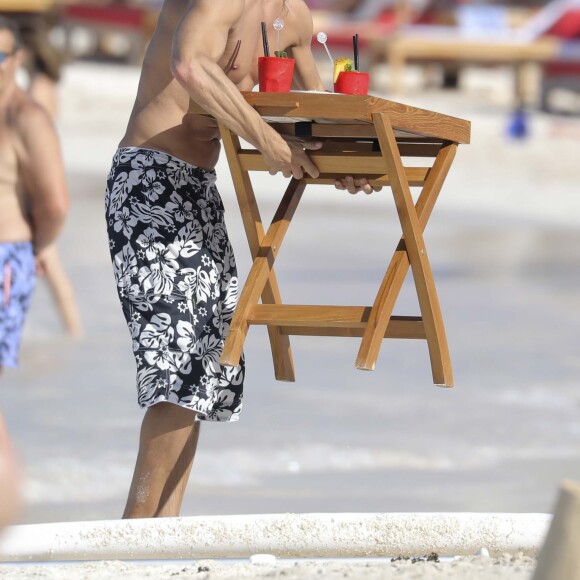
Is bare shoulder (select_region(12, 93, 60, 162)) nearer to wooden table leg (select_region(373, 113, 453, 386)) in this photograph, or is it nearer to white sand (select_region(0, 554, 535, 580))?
wooden table leg (select_region(373, 113, 453, 386))

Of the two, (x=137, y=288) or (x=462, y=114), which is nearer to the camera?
(x=137, y=288)

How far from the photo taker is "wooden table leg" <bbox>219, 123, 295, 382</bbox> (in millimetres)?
3629

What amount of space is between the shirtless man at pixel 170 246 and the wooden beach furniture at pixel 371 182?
0.10 meters

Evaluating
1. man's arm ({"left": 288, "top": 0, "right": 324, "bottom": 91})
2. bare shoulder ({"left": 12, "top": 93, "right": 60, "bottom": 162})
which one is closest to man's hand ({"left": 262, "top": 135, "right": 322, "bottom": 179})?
man's arm ({"left": 288, "top": 0, "right": 324, "bottom": 91})

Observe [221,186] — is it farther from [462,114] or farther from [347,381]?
[347,381]

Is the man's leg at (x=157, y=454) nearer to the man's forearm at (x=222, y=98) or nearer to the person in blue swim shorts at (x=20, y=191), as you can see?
the man's forearm at (x=222, y=98)

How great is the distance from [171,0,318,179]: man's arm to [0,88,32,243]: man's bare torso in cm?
168

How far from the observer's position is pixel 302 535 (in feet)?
12.1

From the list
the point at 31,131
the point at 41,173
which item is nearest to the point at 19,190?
the point at 41,173

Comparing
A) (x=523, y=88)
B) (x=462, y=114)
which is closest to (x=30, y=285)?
(x=462, y=114)

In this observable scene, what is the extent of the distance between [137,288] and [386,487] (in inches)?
71.1

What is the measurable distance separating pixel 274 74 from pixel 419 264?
2.01 feet

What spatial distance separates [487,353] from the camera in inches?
313

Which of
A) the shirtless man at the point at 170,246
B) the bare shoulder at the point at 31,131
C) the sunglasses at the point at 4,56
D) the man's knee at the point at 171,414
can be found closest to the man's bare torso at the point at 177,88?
the shirtless man at the point at 170,246
